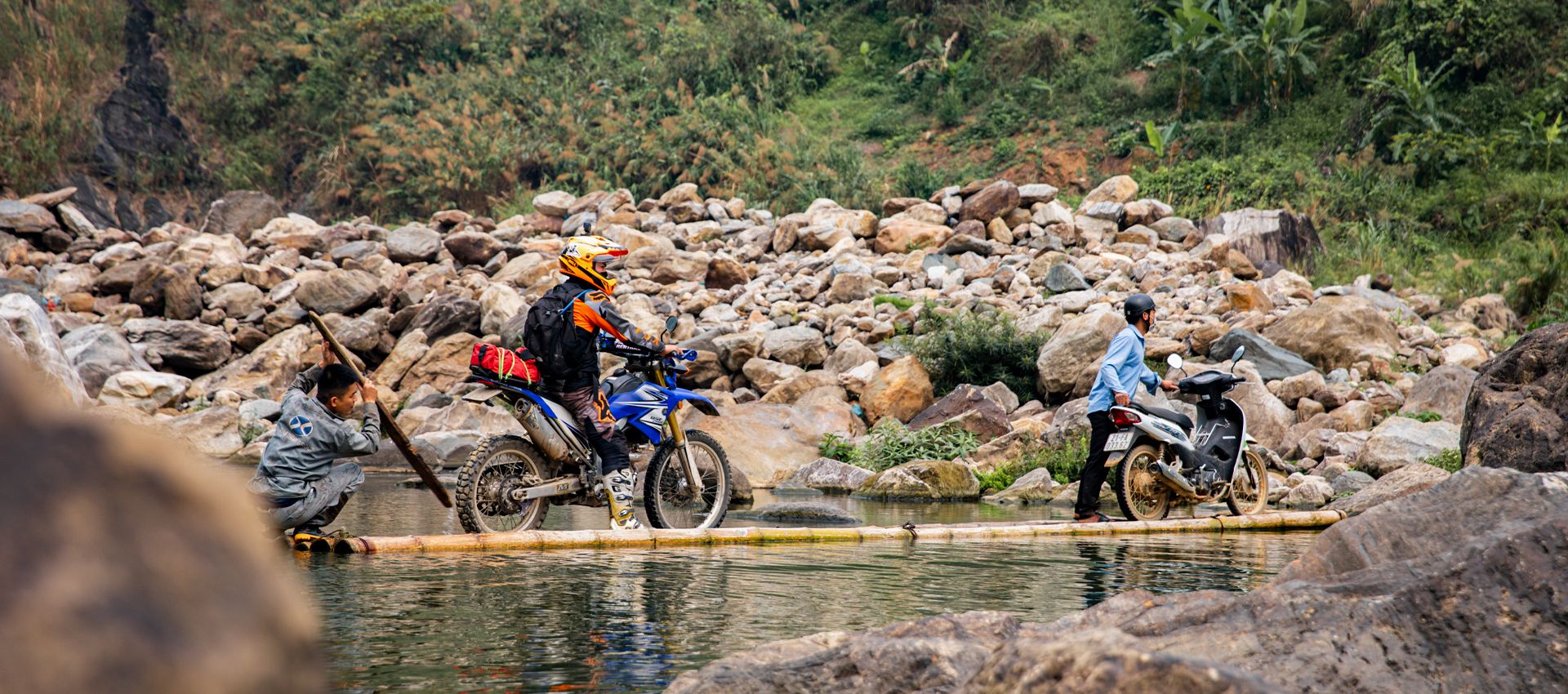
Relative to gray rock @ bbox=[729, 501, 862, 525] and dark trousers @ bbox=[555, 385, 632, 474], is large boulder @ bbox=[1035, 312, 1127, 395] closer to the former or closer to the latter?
gray rock @ bbox=[729, 501, 862, 525]

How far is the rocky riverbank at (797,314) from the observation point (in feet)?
46.7

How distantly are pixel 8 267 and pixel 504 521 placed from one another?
2034cm

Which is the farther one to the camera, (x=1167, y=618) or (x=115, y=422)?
(x=1167, y=618)

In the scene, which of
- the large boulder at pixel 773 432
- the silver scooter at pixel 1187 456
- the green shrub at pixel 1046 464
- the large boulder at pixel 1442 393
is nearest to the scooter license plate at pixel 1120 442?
the silver scooter at pixel 1187 456

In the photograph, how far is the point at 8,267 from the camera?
2386 cm

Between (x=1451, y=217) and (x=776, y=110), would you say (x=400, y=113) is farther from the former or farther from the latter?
(x=1451, y=217)

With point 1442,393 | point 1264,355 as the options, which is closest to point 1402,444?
point 1442,393

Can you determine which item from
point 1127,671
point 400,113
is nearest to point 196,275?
point 400,113

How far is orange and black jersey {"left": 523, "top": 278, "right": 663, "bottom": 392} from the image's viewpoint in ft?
26.5

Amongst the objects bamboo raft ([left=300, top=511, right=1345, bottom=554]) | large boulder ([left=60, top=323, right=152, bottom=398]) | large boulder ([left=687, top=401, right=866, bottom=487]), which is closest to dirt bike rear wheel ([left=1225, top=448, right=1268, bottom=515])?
bamboo raft ([left=300, top=511, right=1345, bottom=554])

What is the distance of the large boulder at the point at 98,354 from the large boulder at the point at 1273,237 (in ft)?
55.4

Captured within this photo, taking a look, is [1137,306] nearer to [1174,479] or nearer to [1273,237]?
[1174,479]

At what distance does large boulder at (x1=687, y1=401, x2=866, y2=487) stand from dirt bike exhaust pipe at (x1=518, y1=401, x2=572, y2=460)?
5.31 metres

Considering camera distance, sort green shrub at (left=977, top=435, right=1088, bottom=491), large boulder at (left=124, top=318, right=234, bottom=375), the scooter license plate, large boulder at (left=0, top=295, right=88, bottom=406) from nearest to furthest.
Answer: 1. the scooter license plate
2. green shrub at (left=977, top=435, right=1088, bottom=491)
3. large boulder at (left=0, top=295, right=88, bottom=406)
4. large boulder at (left=124, top=318, right=234, bottom=375)
